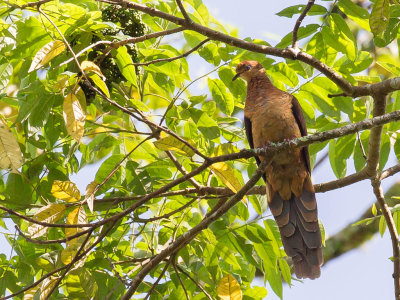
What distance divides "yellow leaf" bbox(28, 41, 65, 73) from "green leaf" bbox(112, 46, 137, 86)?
68 centimetres

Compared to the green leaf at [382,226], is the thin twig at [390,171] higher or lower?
higher

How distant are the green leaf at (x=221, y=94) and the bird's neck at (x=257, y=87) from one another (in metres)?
0.34

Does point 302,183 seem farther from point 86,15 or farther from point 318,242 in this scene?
point 86,15

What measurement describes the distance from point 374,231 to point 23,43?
4.52 metres

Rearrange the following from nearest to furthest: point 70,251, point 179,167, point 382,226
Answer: point 70,251 < point 179,167 < point 382,226

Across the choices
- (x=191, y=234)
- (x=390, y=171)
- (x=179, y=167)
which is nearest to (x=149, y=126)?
(x=179, y=167)

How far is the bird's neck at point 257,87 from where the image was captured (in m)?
4.27

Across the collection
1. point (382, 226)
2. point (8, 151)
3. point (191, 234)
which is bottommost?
point (382, 226)

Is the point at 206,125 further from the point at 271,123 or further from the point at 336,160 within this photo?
the point at 336,160

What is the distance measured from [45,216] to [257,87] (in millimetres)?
2032

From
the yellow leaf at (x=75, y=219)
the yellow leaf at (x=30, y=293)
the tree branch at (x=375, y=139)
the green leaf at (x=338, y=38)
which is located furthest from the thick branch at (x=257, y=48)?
the yellow leaf at (x=30, y=293)

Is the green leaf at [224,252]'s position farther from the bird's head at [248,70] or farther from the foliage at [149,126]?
the bird's head at [248,70]

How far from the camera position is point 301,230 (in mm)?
3982

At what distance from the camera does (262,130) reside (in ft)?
13.8
